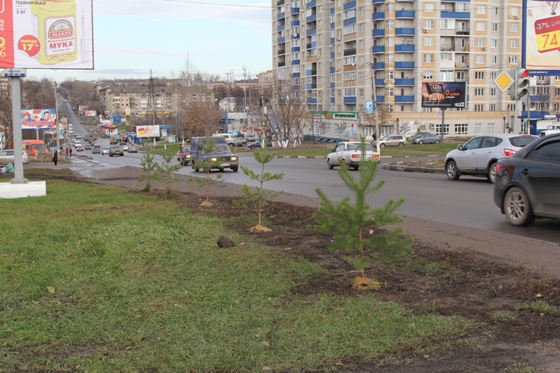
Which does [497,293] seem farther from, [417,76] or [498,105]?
[498,105]

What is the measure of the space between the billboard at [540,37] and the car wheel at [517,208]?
18.9 metres

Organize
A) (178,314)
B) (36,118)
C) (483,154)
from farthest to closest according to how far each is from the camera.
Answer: (36,118)
(483,154)
(178,314)

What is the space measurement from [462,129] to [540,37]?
213 feet

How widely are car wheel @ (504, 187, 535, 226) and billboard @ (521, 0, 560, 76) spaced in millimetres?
18923

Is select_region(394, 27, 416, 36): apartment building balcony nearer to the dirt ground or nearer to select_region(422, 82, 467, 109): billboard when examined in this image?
select_region(422, 82, 467, 109): billboard

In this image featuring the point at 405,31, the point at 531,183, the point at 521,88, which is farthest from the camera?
the point at 405,31

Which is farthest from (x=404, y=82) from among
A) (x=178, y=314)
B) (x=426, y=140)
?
(x=178, y=314)

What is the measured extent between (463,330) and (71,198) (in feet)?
42.5

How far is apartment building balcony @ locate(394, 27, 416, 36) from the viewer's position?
88.1m

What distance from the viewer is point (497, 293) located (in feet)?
18.8

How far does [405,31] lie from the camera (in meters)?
88.4

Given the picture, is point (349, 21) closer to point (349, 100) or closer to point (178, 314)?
point (349, 100)

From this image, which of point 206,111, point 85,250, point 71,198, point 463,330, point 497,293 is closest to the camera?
point 463,330

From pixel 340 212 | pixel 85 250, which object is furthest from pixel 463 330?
pixel 85 250
